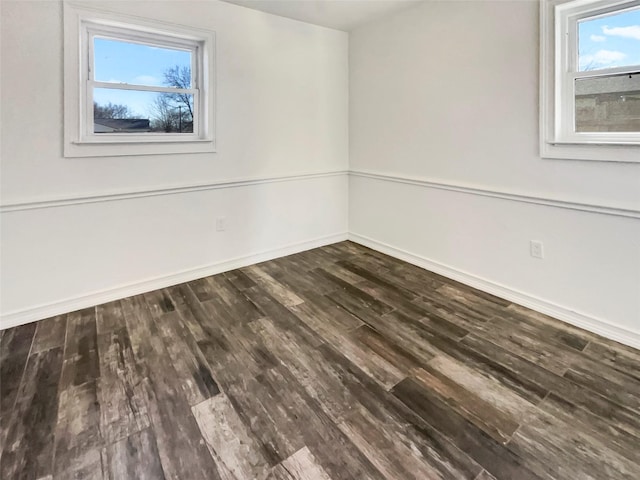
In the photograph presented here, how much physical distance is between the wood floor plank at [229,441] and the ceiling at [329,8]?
309 centimetres

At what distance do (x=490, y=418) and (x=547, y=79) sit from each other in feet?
7.00

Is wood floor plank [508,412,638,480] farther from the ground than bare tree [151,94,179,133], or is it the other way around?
bare tree [151,94,179,133]

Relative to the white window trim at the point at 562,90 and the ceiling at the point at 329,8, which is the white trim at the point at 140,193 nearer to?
the ceiling at the point at 329,8

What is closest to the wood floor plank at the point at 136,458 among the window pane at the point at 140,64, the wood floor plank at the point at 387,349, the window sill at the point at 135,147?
the wood floor plank at the point at 387,349

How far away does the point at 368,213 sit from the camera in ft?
13.4

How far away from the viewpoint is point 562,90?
2396mm

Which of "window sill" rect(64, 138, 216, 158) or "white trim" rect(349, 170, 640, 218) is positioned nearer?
"white trim" rect(349, 170, 640, 218)

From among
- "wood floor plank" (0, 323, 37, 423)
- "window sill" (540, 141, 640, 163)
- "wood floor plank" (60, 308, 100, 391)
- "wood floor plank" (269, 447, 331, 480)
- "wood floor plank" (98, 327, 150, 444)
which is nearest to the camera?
"wood floor plank" (269, 447, 331, 480)

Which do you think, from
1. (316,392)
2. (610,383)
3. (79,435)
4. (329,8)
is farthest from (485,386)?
(329,8)

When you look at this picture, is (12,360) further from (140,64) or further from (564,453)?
(564,453)

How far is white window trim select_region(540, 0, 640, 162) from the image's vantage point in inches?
86.8

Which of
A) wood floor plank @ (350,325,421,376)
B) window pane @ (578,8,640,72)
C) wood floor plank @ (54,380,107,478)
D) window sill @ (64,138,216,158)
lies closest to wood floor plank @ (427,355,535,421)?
wood floor plank @ (350,325,421,376)

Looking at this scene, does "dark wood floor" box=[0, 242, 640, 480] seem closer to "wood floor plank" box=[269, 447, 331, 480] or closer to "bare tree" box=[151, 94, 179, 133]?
"wood floor plank" box=[269, 447, 331, 480]

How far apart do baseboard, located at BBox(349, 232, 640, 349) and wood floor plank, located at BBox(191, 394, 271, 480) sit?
2.21 metres
